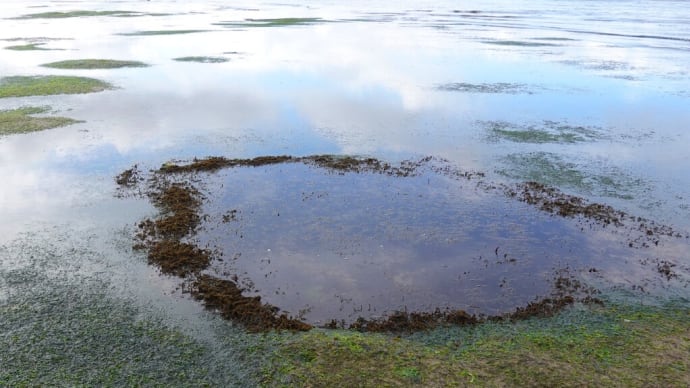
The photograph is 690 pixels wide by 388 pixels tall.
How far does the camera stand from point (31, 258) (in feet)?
50.9

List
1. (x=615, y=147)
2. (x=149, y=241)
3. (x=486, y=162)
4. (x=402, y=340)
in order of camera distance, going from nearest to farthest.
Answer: (x=402, y=340) < (x=149, y=241) < (x=486, y=162) < (x=615, y=147)

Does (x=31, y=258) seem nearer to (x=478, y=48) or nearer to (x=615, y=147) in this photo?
(x=615, y=147)

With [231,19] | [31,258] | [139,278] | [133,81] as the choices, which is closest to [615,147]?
[139,278]

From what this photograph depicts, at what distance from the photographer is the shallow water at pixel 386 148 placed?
1597cm

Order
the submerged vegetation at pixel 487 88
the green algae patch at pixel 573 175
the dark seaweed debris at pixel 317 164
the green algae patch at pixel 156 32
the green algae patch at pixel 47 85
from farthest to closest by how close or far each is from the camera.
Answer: the green algae patch at pixel 156 32 < the submerged vegetation at pixel 487 88 < the green algae patch at pixel 47 85 < the dark seaweed debris at pixel 317 164 < the green algae patch at pixel 573 175

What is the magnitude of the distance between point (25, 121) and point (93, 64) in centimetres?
2014

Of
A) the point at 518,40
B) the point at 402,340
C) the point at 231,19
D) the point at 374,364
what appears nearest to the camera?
the point at 374,364

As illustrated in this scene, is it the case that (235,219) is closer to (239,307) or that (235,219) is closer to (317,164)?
(239,307)

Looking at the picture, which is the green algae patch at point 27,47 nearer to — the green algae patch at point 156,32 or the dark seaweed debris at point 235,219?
the green algae patch at point 156,32

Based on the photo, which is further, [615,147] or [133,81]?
[133,81]

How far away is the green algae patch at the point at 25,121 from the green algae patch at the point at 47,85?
17.2 ft

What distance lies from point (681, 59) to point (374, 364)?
190ft

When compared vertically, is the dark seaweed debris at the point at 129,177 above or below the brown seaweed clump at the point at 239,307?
above

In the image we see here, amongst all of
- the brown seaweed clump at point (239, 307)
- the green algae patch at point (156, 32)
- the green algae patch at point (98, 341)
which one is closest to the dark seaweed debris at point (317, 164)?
the green algae patch at point (98, 341)
